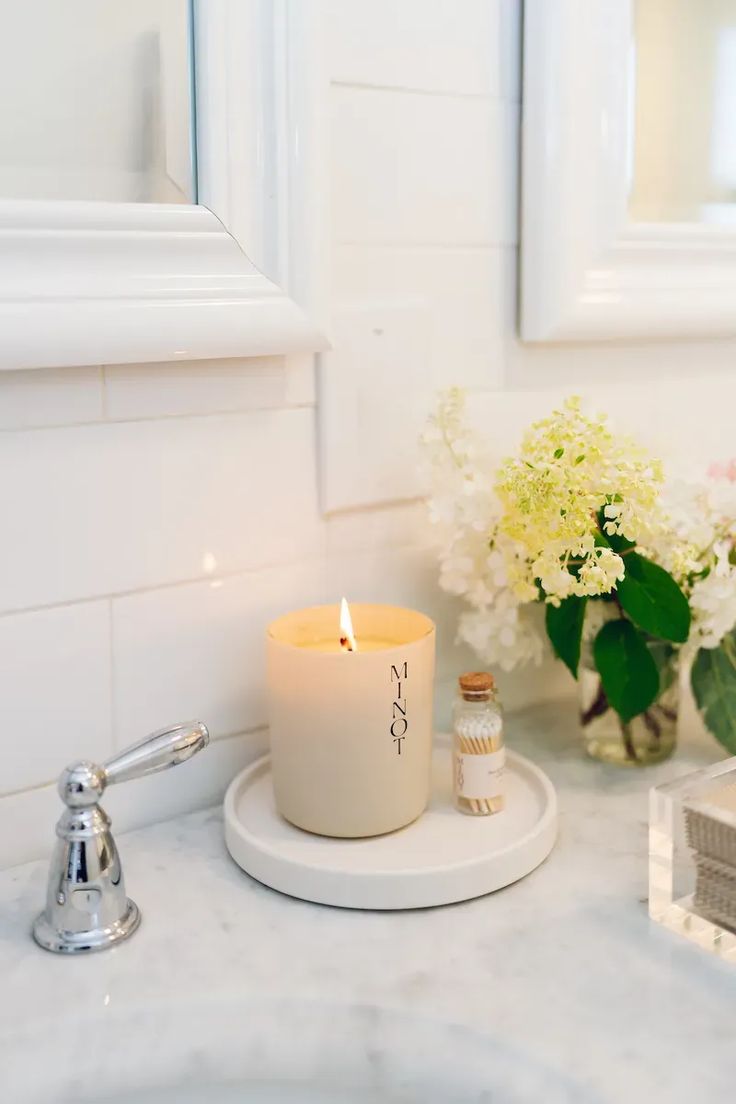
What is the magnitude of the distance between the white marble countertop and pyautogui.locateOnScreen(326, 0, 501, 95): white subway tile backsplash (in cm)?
51

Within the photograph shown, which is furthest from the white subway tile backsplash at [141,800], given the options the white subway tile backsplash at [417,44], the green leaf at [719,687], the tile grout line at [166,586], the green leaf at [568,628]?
the white subway tile backsplash at [417,44]

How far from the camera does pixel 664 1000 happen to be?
1.70ft

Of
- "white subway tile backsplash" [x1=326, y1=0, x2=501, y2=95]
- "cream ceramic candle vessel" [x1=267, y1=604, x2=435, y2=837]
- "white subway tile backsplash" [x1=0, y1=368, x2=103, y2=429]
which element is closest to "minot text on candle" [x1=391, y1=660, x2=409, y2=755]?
"cream ceramic candle vessel" [x1=267, y1=604, x2=435, y2=837]

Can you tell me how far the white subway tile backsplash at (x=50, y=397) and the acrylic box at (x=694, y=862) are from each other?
385 millimetres

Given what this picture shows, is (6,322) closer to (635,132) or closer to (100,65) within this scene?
(100,65)

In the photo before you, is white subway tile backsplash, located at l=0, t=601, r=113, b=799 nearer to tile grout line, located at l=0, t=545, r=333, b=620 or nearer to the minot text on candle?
tile grout line, located at l=0, t=545, r=333, b=620

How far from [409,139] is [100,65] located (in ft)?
0.74

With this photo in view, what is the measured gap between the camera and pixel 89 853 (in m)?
0.56

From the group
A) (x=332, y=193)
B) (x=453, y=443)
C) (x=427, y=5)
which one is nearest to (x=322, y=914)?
(x=453, y=443)

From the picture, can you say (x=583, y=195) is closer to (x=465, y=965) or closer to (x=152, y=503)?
(x=152, y=503)

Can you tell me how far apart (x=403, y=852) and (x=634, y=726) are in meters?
0.25

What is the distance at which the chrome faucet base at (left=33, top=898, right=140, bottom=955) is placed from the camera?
1.84 feet

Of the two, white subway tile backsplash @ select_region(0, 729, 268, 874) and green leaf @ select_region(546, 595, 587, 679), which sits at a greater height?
green leaf @ select_region(546, 595, 587, 679)

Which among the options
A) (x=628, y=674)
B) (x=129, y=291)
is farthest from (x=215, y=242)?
(x=628, y=674)
